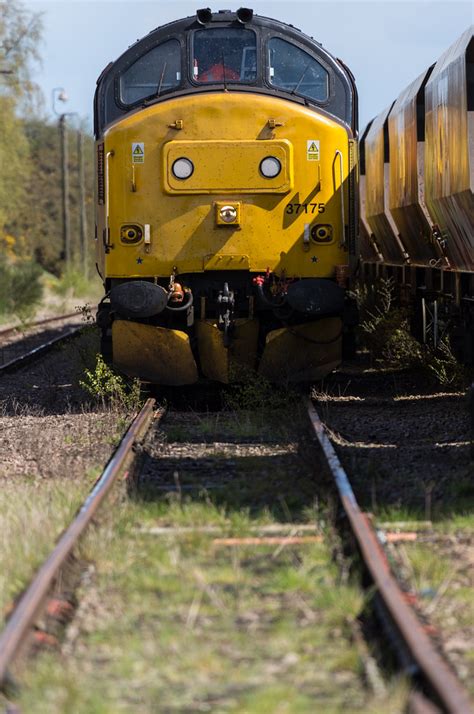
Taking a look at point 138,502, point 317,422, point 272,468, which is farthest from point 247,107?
point 138,502

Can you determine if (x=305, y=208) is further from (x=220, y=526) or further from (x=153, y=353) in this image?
(x=220, y=526)

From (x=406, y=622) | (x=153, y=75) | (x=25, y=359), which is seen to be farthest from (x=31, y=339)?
(x=406, y=622)

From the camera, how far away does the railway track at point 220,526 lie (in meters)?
4.26

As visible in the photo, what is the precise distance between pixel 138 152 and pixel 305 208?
5.46ft

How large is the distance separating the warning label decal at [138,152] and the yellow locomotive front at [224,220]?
0.01 metres

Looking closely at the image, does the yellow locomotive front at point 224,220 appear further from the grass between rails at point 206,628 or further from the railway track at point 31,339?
the grass between rails at point 206,628

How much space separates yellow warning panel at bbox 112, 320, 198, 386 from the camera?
11.9 m

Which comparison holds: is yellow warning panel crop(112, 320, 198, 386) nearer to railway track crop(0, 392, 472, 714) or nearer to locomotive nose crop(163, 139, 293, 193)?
railway track crop(0, 392, 472, 714)

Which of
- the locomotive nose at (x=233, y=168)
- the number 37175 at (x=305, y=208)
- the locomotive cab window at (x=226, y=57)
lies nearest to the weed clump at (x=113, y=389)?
the locomotive nose at (x=233, y=168)

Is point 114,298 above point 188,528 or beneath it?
above

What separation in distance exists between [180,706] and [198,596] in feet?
3.98

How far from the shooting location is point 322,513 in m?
6.93

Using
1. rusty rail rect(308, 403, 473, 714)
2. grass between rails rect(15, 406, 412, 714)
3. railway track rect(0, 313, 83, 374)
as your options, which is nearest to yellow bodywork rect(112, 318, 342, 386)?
railway track rect(0, 313, 83, 374)

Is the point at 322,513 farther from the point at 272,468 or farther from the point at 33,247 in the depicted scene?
the point at 33,247
